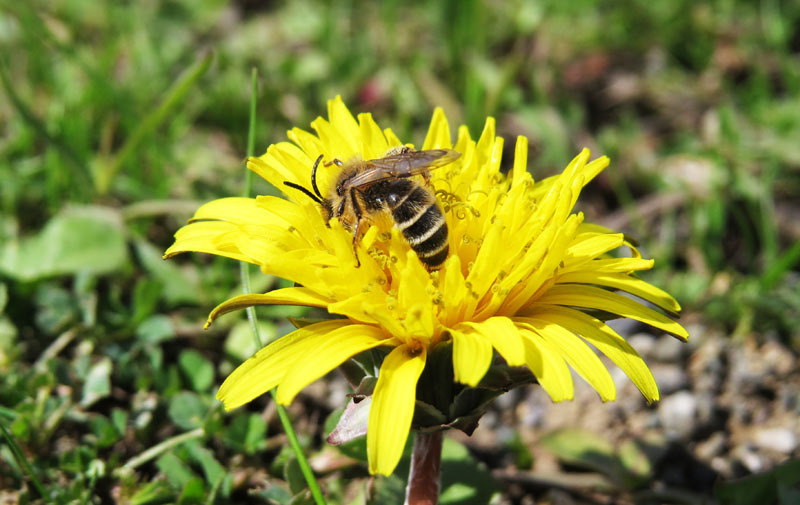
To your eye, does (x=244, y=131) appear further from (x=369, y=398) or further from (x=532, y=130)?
(x=369, y=398)

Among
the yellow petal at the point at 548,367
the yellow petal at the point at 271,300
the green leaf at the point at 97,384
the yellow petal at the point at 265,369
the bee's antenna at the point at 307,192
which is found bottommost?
the green leaf at the point at 97,384

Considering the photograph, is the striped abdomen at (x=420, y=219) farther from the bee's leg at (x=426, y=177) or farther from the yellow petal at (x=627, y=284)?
the yellow petal at (x=627, y=284)

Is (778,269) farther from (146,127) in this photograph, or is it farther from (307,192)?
(146,127)

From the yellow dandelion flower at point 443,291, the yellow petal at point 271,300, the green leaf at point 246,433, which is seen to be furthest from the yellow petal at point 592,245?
the green leaf at point 246,433

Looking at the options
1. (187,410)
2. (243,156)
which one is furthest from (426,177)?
(243,156)

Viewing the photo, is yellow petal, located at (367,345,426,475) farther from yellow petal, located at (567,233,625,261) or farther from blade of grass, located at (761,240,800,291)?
blade of grass, located at (761,240,800,291)

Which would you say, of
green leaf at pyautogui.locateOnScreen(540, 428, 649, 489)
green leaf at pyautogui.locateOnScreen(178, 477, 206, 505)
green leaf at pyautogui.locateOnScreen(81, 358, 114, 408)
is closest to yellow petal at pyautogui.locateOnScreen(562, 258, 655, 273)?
green leaf at pyautogui.locateOnScreen(540, 428, 649, 489)
